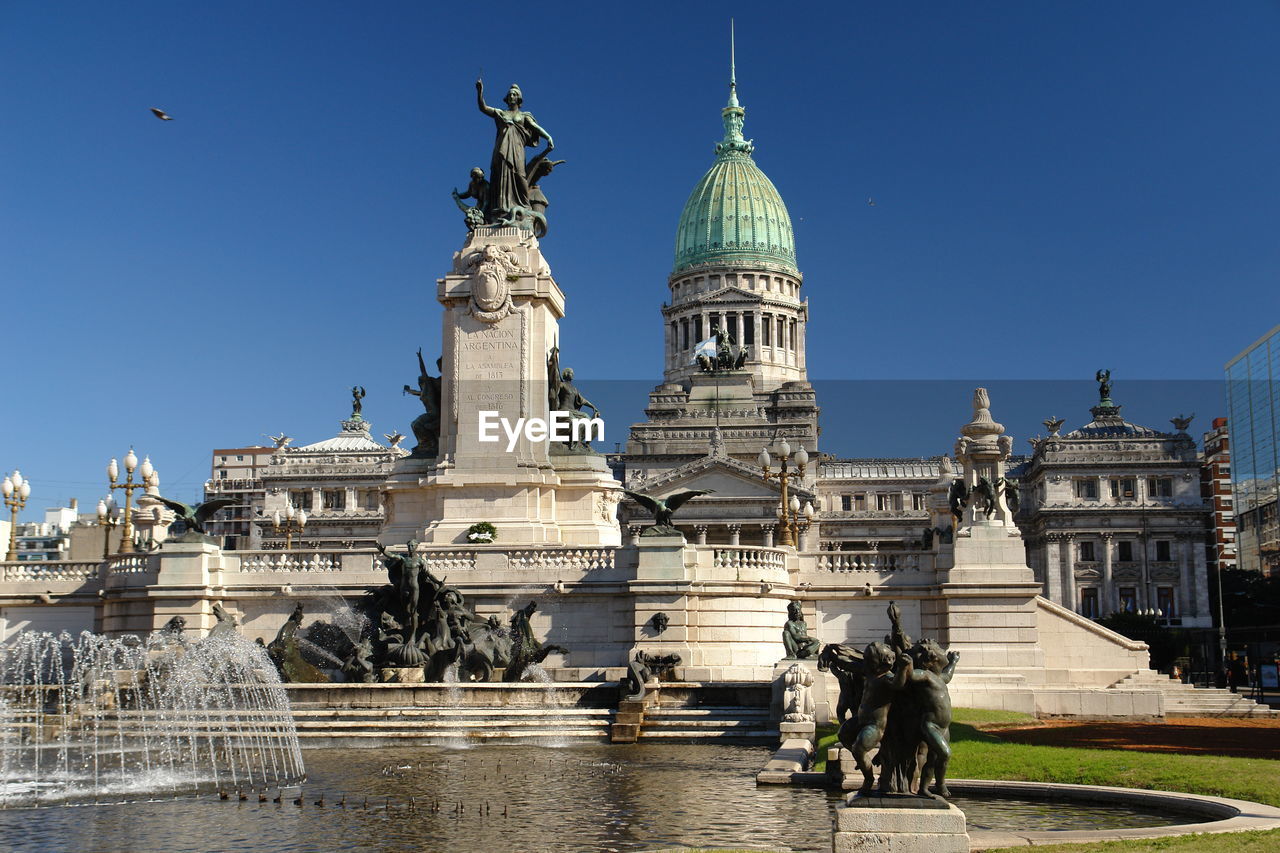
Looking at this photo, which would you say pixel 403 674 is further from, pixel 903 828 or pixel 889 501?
pixel 889 501

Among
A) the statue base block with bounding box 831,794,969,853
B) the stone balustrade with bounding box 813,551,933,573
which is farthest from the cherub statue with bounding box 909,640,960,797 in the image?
the stone balustrade with bounding box 813,551,933,573

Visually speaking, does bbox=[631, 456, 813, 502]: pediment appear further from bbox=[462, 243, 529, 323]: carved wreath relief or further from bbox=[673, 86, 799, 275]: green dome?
bbox=[462, 243, 529, 323]: carved wreath relief

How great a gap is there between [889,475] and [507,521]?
79913 mm

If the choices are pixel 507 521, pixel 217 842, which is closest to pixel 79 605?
pixel 507 521

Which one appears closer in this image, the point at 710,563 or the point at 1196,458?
the point at 710,563

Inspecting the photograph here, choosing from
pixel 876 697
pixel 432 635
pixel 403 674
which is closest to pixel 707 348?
pixel 432 635

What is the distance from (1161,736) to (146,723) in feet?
67.3

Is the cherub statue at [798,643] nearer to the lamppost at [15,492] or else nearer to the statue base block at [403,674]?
the statue base block at [403,674]

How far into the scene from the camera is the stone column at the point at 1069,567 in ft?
342

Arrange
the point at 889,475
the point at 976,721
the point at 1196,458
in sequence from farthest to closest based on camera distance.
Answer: the point at 889,475, the point at 1196,458, the point at 976,721

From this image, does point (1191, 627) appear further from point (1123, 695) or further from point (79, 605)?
point (79, 605)

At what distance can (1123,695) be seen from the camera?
3309 cm

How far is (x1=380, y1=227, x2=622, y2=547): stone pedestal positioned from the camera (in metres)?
38.4

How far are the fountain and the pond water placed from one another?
150 centimetres
